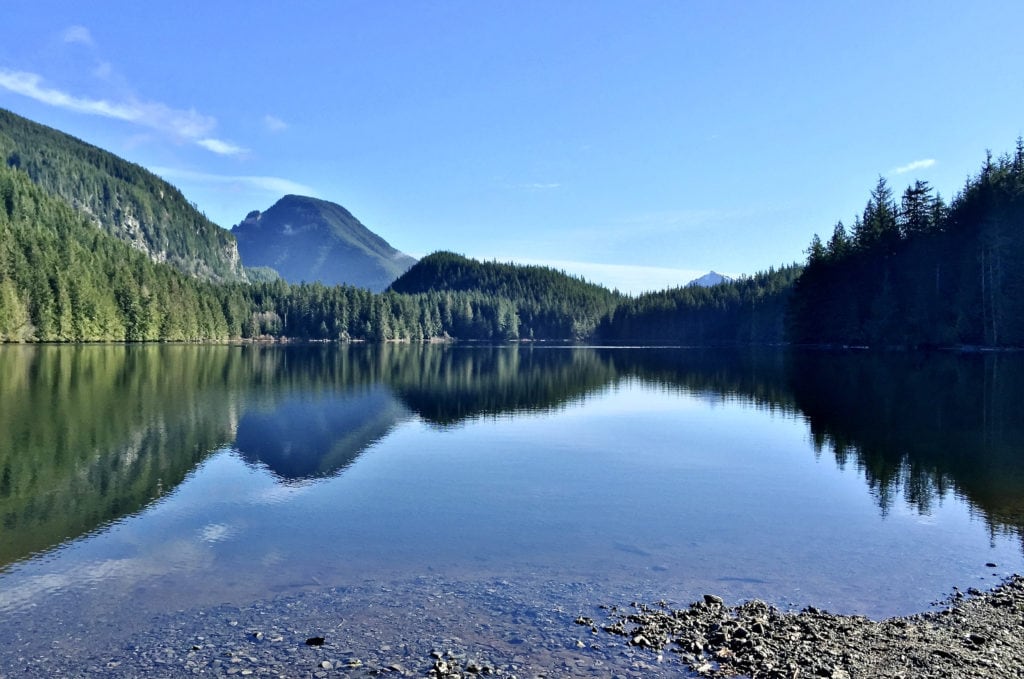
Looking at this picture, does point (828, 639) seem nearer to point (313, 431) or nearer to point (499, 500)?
point (499, 500)

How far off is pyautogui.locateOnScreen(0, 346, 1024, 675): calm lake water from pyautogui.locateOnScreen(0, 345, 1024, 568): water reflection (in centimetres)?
22

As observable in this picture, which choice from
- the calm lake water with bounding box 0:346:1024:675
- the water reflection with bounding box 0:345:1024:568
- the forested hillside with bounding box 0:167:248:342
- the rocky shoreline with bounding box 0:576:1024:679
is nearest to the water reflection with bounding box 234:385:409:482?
the water reflection with bounding box 0:345:1024:568

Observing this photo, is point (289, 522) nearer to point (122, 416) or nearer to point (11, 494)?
point (11, 494)

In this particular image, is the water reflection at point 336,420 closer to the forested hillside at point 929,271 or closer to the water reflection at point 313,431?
the water reflection at point 313,431

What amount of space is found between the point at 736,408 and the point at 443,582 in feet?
127

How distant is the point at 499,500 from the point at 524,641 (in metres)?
11.0

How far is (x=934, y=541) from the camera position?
1864 cm

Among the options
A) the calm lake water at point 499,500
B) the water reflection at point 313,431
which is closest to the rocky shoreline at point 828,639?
the calm lake water at point 499,500

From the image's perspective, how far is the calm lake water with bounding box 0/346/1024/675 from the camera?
15578mm

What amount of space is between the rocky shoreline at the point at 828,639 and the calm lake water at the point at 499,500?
37.0 inches

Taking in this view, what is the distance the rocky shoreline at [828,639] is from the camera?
1126cm

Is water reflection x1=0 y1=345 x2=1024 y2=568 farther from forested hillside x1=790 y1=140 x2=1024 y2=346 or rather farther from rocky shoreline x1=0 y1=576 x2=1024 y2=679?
forested hillside x1=790 y1=140 x2=1024 y2=346

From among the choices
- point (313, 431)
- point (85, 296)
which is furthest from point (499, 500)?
point (85, 296)

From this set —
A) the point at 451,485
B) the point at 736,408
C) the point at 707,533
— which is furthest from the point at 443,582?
the point at 736,408
